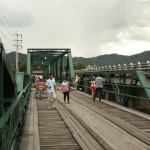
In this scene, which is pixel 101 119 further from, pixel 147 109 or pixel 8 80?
Answer: pixel 147 109

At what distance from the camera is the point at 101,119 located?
1221 centimetres

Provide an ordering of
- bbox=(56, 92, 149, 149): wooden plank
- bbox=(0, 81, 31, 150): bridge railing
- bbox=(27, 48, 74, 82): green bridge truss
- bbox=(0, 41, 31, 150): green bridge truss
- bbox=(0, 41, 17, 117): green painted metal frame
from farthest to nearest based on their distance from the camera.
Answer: bbox=(27, 48, 74, 82): green bridge truss < bbox=(56, 92, 149, 149): wooden plank < bbox=(0, 41, 17, 117): green painted metal frame < bbox=(0, 41, 31, 150): green bridge truss < bbox=(0, 81, 31, 150): bridge railing

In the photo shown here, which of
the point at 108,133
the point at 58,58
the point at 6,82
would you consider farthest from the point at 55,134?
the point at 58,58

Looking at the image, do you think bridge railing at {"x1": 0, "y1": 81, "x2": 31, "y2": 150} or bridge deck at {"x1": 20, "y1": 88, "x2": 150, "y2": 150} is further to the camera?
bridge deck at {"x1": 20, "y1": 88, "x2": 150, "y2": 150}

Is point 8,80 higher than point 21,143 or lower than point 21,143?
higher

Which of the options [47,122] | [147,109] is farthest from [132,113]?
[147,109]

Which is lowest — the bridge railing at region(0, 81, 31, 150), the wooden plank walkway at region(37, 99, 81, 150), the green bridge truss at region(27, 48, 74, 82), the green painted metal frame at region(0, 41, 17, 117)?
the wooden plank walkway at region(37, 99, 81, 150)

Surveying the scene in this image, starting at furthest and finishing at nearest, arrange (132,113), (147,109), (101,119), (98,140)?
(147,109), (132,113), (101,119), (98,140)

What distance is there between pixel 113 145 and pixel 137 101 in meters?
16.9

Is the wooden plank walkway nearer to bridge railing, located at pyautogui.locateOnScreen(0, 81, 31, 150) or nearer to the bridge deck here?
the bridge deck

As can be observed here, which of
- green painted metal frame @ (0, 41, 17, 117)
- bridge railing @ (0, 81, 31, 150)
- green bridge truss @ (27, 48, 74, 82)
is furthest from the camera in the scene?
green bridge truss @ (27, 48, 74, 82)

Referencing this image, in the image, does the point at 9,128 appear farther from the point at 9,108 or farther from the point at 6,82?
the point at 6,82

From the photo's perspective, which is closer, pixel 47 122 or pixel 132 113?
pixel 47 122

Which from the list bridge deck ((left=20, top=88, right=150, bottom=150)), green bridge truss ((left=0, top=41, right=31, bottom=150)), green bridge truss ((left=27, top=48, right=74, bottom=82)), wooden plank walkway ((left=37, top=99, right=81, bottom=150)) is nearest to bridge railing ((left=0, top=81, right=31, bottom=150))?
green bridge truss ((left=0, top=41, right=31, bottom=150))
